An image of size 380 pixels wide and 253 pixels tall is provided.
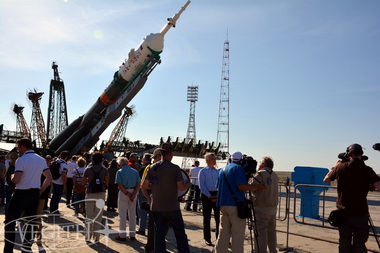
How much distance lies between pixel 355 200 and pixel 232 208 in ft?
5.17

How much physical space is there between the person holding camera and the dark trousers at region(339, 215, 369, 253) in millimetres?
1184

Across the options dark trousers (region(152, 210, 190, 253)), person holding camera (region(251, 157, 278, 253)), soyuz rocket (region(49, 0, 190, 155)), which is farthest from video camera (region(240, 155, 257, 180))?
soyuz rocket (region(49, 0, 190, 155))

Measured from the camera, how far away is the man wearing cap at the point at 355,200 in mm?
4426

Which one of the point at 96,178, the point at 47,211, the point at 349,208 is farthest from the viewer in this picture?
the point at 47,211

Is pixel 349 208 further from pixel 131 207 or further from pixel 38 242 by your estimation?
pixel 38 242

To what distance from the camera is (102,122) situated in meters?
21.6

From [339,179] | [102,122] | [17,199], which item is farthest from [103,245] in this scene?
[102,122]

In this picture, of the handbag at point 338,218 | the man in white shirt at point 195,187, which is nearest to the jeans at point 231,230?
the handbag at point 338,218

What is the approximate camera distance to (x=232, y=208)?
16.0 feet

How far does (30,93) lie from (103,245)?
27618 millimetres

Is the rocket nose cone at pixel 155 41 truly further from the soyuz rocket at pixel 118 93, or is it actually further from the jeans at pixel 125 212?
the jeans at pixel 125 212

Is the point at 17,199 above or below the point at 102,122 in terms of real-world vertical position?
below

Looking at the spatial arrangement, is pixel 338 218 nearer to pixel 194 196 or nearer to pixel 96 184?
pixel 96 184

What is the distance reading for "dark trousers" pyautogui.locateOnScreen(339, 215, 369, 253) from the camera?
4.42m
